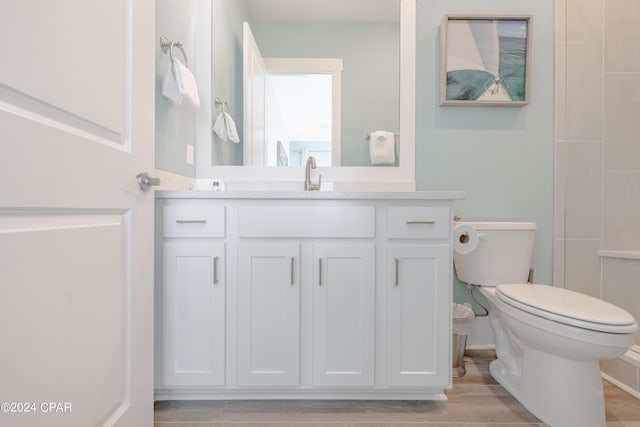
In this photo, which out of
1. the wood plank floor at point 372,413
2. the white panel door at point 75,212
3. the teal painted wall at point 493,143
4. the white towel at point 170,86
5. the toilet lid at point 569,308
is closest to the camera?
the white panel door at point 75,212

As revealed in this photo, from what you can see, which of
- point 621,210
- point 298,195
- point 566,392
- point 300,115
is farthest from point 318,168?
point 621,210

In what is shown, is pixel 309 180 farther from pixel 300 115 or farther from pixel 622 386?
pixel 622 386

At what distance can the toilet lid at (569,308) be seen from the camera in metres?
1.09

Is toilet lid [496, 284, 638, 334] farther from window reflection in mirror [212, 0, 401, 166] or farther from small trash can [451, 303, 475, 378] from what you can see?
window reflection in mirror [212, 0, 401, 166]

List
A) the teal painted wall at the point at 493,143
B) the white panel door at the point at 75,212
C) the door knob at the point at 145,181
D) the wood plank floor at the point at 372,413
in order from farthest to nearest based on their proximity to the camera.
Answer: the teal painted wall at the point at 493,143, the wood plank floor at the point at 372,413, the door knob at the point at 145,181, the white panel door at the point at 75,212

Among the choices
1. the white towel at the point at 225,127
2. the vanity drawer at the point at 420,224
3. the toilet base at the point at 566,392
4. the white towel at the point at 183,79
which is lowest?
the toilet base at the point at 566,392

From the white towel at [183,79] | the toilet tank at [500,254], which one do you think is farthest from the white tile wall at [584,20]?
the white towel at [183,79]

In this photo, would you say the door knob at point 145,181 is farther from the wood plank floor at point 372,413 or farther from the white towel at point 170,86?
the wood plank floor at point 372,413

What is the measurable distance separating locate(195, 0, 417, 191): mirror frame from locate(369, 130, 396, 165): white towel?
42 millimetres

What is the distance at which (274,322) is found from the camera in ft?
4.25

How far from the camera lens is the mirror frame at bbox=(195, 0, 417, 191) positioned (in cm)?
182

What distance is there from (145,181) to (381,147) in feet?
4.07

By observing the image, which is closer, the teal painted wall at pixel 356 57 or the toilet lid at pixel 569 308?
the toilet lid at pixel 569 308

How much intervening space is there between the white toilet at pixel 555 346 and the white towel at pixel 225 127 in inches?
50.5
